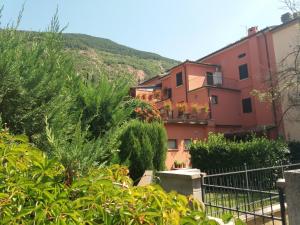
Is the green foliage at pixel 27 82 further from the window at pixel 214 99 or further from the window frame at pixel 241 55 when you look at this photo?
the window frame at pixel 241 55

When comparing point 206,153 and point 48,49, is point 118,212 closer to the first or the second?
point 48,49

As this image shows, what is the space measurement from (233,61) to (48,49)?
2837 cm

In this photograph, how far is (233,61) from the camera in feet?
103

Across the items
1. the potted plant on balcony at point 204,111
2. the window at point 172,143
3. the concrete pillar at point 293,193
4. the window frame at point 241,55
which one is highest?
the window frame at point 241,55

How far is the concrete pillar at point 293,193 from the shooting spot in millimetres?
4324

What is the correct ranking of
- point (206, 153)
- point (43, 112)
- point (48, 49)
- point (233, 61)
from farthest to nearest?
point (233, 61) < point (206, 153) < point (48, 49) < point (43, 112)

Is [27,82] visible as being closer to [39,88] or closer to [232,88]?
[39,88]

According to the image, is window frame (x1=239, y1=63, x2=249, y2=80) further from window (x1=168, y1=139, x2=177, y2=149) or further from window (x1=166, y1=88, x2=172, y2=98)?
window (x1=168, y1=139, x2=177, y2=149)

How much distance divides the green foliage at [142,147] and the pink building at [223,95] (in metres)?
13.9

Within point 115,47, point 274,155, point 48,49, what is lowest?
point 274,155

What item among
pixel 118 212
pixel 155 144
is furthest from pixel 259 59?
pixel 118 212

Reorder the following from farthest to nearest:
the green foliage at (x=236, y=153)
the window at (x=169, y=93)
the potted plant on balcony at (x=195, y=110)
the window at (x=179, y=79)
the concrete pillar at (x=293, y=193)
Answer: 1. the window at (x=169, y=93)
2. the window at (x=179, y=79)
3. the potted plant on balcony at (x=195, y=110)
4. the green foliage at (x=236, y=153)
5. the concrete pillar at (x=293, y=193)

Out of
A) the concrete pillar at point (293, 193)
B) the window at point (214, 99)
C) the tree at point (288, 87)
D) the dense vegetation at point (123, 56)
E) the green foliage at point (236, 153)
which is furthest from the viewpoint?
the dense vegetation at point (123, 56)

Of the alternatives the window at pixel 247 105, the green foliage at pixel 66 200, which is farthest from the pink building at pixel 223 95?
the green foliage at pixel 66 200
